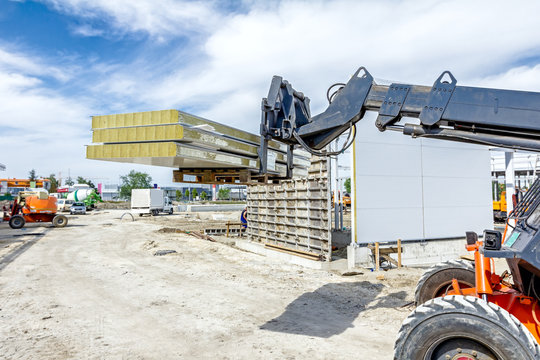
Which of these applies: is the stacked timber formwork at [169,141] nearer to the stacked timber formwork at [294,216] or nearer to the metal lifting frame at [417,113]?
the metal lifting frame at [417,113]

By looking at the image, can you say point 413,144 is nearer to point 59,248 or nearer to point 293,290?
point 293,290

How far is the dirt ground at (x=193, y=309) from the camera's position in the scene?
5223 millimetres

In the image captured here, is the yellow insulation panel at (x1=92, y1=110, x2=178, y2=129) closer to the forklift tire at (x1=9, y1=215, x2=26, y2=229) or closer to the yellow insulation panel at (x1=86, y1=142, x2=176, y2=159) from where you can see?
the yellow insulation panel at (x1=86, y1=142, x2=176, y2=159)

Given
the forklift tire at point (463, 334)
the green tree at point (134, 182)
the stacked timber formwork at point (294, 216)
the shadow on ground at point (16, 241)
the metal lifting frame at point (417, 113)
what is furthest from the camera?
the green tree at point (134, 182)

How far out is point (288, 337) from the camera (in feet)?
18.3

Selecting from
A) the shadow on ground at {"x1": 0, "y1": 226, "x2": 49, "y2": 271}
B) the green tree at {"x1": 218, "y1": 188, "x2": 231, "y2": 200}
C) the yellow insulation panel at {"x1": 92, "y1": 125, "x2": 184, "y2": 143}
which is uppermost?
the yellow insulation panel at {"x1": 92, "y1": 125, "x2": 184, "y2": 143}

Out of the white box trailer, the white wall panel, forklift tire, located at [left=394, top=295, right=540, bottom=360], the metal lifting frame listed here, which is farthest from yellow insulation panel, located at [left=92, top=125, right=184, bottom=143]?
the white box trailer

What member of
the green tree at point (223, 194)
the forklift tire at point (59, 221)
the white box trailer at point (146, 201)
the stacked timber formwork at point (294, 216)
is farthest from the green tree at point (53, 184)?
the stacked timber formwork at point (294, 216)

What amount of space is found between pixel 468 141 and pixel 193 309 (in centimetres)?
557

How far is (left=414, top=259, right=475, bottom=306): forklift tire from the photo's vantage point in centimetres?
505

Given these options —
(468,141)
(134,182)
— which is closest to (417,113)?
(468,141)

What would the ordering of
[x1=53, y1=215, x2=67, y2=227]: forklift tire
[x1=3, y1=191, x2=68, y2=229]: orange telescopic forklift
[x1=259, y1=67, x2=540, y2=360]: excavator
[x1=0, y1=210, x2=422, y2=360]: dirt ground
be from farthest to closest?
1. [x1=53, y1=215, x2=67, y2=227]: forklift tire
2. [x1=3, y1=191, x2=68, y2=229]: orange telescopic forklift
3. [x1=0, y1=210, x2=422, y2=360]: dirt ground
4. [x1=259, y1=67, x2=540, y2=360]: excavator

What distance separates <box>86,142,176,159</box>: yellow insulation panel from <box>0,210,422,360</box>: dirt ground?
2.77 meters

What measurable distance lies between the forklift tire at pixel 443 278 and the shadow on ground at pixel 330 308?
1.51m
